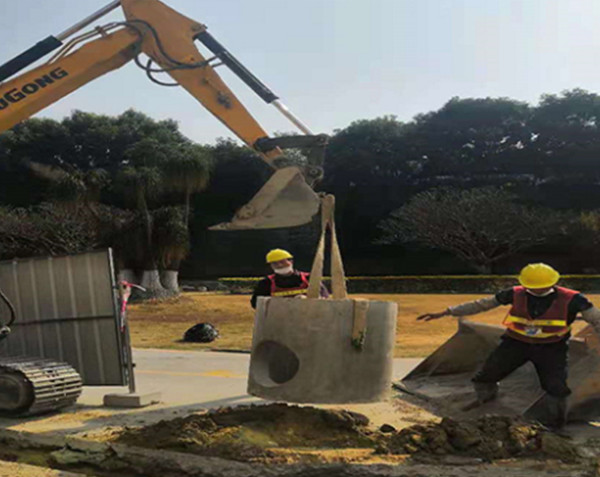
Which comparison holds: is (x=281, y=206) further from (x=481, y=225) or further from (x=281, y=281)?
(x=481, y=225)

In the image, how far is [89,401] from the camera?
25.1ft

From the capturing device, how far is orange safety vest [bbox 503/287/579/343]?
5906 mm

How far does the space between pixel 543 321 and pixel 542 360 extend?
33cm

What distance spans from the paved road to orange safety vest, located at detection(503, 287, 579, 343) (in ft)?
9.88

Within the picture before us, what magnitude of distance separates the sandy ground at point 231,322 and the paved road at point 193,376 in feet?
5.59

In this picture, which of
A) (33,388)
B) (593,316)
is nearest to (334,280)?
(593,316)

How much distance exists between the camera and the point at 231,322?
67.0 ft

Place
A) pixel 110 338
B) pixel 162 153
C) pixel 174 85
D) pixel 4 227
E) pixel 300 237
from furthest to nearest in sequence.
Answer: pixel 300 237 → pixel 162 153 → pixel 4 227 → pixel 174 85 → pixel 110 338

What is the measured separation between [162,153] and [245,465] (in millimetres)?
28114

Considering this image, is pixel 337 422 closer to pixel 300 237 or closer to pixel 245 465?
pixel 245 465

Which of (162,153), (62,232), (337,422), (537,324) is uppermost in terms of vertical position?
(162,153)

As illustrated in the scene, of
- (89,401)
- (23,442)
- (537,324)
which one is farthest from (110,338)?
(537,324)

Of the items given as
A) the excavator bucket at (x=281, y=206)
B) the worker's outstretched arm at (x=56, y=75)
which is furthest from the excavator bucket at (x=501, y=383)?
the worker's outstretched arm at (x=56, y=75)

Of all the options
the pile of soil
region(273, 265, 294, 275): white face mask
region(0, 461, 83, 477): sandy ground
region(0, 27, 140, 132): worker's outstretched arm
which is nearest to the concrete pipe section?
the pile of soil
